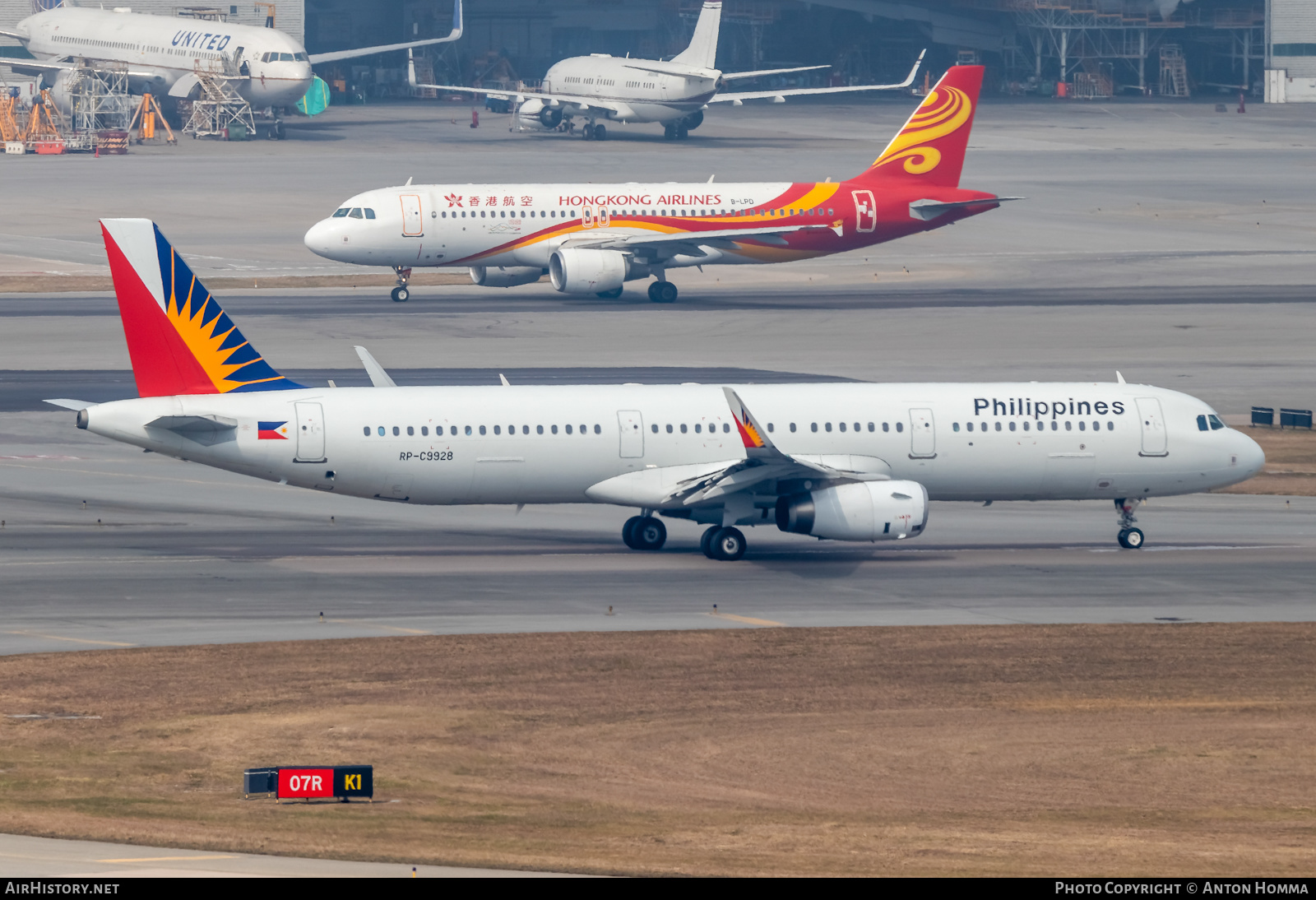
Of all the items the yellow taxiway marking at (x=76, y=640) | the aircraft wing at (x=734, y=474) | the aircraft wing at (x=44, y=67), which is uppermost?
the aircraft wing at (x=44, y=67)

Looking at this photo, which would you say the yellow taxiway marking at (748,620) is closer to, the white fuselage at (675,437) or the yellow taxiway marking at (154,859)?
the white fuselage at (675,437)

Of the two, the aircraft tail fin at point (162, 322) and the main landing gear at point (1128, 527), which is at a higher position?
the aircraft tail fin at point (162, 322)

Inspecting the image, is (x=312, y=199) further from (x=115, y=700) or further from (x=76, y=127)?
(x=115, y=700)

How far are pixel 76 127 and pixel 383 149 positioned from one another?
27.1 meters

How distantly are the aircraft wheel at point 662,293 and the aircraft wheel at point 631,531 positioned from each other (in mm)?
43816

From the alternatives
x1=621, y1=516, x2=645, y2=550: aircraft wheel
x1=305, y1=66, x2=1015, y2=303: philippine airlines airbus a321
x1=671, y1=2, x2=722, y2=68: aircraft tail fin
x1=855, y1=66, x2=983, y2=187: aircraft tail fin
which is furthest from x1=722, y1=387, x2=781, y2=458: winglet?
x1=671, y1=2, x2=722, y2=68: aircraft tail fin

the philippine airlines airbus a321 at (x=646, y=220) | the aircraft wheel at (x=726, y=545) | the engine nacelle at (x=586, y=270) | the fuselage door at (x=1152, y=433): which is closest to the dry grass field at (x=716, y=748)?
the aircraft wheel at (x=726, y=545)

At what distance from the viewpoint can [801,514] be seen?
44.7 m

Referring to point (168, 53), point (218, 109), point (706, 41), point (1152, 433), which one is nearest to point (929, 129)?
point (1152, 433)

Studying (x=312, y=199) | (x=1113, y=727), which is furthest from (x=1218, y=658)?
(x=312, y=199)

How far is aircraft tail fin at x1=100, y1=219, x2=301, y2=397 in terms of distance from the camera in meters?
44.7

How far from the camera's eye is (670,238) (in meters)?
88.9

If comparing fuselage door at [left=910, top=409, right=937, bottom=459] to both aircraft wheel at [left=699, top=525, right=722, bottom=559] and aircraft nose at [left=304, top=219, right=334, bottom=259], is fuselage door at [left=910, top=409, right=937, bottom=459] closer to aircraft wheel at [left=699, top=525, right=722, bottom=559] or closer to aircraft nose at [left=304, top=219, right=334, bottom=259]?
aircraft wheel at [left=699, top=525, right=722, bottom=559]

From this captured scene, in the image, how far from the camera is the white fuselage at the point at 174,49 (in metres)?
159
